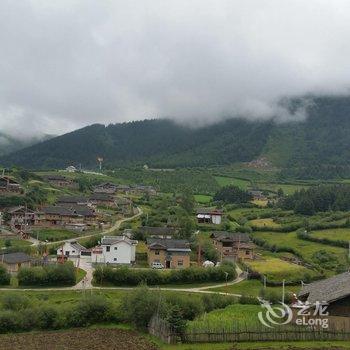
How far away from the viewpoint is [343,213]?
12081 cm

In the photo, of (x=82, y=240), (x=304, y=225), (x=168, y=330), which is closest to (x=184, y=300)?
(x=168, y=330)

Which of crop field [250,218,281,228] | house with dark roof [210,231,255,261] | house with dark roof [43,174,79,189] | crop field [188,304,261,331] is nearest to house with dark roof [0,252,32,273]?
house with dark roof [210,231,255,261]

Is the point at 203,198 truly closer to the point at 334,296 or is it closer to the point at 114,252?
the point at 114,252

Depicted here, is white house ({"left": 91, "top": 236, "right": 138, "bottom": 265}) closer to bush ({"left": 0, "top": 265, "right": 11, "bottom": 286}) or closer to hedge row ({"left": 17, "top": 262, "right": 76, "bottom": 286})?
hedge row ({"left": 17, "top": 262, "right": 76, "bottom": 286})

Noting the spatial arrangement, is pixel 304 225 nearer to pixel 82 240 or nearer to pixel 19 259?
pixel 82 240

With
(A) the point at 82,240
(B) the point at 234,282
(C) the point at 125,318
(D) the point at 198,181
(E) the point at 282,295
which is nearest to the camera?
(C) the point at 125,318

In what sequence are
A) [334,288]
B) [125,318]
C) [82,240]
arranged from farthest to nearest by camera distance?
[82,240], [125,318], [334,288]

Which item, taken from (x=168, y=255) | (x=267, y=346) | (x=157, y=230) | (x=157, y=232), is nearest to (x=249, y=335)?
(x=267, y=346)

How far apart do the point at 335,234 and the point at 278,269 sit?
100 ft

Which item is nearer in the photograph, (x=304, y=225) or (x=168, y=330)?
(x=168, y=330)

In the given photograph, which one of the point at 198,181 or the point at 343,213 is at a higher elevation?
the point at 198,181

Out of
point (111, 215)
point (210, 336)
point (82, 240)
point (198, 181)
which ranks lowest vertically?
point (210, 336)

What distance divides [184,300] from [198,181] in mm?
149102

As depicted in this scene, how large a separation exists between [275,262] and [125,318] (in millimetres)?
37671
